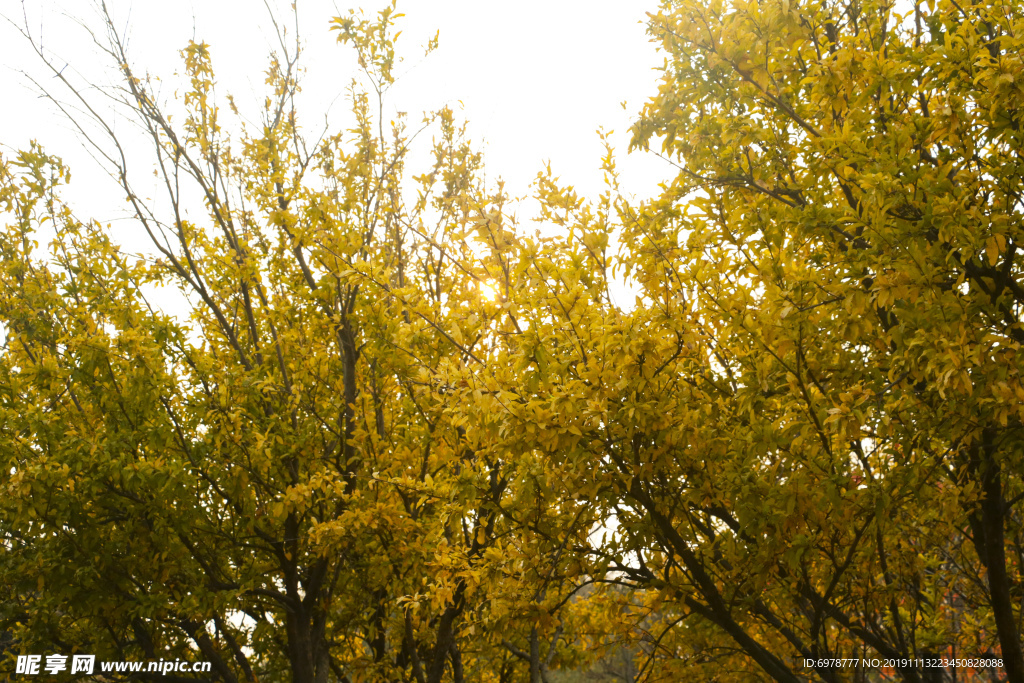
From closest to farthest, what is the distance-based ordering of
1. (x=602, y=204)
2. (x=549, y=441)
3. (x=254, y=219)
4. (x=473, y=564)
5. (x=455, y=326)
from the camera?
(x=549, y=441) → (x=455, y=326) → (x=602, y=204) → (x=473, y=564) → (x=254, y=219)

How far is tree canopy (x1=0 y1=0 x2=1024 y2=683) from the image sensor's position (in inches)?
129

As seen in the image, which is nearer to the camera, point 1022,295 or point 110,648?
point 1022,295

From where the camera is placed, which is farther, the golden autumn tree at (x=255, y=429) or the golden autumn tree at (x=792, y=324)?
the golden autumn tree at (x=255, y=429)

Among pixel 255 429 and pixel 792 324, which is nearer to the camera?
pixel 792 324

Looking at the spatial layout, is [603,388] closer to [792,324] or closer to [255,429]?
[792,324]

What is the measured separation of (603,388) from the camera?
324 centimetres

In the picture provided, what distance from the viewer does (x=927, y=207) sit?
10.3 feet

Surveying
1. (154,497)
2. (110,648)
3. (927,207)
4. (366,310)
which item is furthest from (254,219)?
(927,207)

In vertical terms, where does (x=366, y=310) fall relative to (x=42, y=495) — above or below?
above

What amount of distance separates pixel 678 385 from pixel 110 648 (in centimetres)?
646

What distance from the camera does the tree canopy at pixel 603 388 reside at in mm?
3268

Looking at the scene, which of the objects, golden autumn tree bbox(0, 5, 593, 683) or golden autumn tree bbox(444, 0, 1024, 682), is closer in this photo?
golden autumn tree bbox(444, 0, 1024, 682)

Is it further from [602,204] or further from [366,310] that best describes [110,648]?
[602,204]

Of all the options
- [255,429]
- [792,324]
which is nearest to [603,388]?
[792,324]
